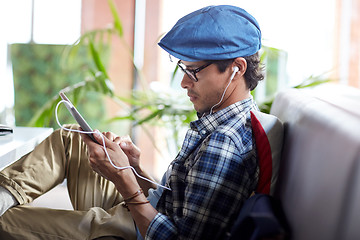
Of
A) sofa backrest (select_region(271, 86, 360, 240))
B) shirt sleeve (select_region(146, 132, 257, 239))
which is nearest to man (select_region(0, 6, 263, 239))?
shirt sleeve (select_region(146, 132, 257, 239))

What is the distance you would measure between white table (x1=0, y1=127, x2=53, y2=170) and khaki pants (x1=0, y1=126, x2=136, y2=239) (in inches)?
1.8

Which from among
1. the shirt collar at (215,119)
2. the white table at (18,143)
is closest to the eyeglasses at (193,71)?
the shirt collar at (215,119)

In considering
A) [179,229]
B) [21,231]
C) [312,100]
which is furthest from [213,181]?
[21,231]

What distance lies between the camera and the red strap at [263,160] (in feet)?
3.92

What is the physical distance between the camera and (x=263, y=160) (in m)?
1.21

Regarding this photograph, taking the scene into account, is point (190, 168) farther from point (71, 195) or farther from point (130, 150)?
point (71, 195)

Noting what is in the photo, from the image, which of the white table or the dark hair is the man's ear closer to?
the dark hair

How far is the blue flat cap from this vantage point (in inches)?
51.9

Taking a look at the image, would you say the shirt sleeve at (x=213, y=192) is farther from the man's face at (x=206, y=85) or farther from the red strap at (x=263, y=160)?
the man's face at (x=206, y=85)

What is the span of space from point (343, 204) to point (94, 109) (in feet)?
12.0

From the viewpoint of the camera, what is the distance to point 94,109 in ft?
13.9

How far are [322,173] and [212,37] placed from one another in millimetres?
599

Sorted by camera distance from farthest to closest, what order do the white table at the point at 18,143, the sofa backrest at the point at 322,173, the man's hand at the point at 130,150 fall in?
the man's hand at the point at 130,150 → the white table at the point at 18,143 → the sofa backrest at the point at 322,173

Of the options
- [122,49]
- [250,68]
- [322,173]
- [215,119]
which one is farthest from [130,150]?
[122,49]
